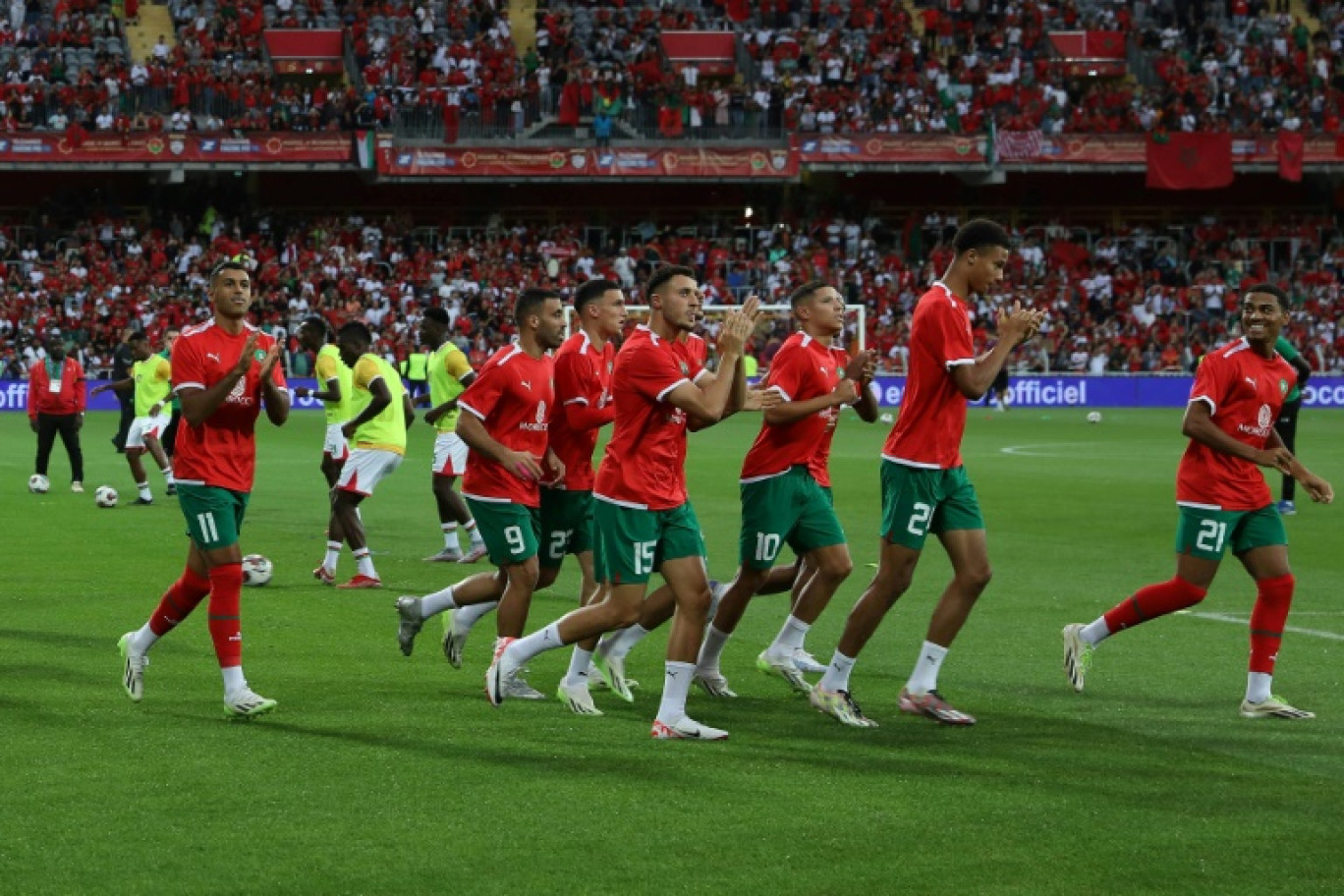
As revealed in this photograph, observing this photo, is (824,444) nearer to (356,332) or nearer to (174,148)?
(356,332)

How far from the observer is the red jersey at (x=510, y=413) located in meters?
9.74

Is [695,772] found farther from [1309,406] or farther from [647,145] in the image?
[647,145]

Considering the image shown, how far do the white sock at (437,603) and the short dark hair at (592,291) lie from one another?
1781 millimetres

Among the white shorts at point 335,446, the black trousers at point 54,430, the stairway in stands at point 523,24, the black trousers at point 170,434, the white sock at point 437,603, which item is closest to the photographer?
the white sock at point 437,603

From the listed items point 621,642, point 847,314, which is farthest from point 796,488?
point 847,314

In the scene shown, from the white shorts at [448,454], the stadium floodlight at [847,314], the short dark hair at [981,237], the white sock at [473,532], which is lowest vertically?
the stadium floodlight at [847,314]

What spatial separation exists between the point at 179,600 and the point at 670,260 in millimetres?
43854

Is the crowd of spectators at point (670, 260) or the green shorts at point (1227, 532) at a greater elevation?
the green shorts at point (1227, 532)

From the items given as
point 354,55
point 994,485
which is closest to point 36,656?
point 994,485

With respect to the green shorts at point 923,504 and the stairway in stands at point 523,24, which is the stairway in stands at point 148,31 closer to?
the stairway in stands at point 523,24

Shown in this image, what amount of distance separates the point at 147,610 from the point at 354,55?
44.0m

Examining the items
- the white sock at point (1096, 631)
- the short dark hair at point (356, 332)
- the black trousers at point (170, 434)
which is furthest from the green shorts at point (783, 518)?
the black trousers at point (170, 434)

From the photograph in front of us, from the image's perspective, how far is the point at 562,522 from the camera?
10.4 meters

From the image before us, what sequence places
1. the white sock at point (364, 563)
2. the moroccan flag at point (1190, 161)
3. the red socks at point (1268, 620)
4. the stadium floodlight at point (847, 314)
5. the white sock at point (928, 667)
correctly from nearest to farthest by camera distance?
1. the white sock at point (928, 667)
2. the red socks at point (1268, 620)
3. the white sock at point (364, 563)
4. the stadium floodlight at point (847, 314)
5. the moroccan flag at point (1190, 161)
